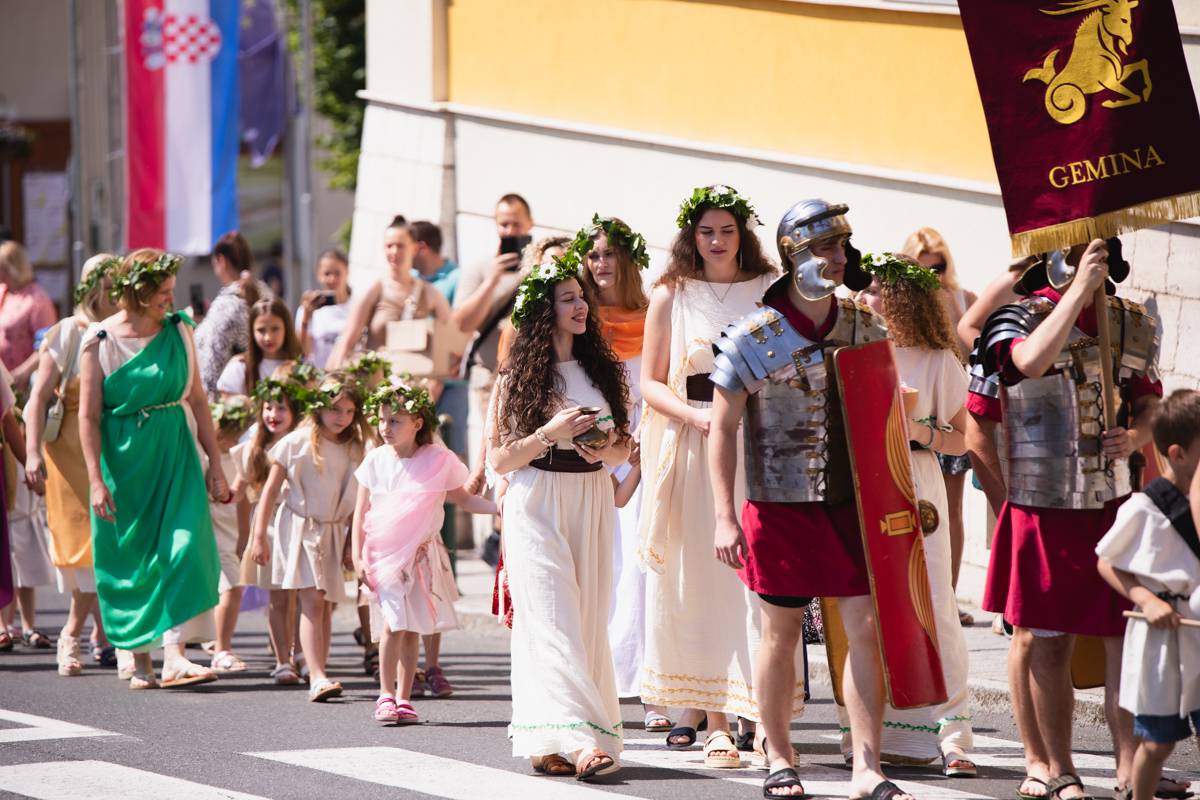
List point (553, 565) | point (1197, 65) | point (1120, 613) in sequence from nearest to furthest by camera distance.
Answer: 1. point (1120, 613)
2. point (553, 565)
3. point (1197, 65)

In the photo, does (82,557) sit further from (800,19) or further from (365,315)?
(800,19)

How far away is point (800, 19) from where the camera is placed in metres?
13.6

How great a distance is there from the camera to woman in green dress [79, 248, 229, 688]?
1024 centimetres

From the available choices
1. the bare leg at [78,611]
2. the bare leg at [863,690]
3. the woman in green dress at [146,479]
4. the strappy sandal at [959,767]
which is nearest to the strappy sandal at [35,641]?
the bare leg at [78,611]

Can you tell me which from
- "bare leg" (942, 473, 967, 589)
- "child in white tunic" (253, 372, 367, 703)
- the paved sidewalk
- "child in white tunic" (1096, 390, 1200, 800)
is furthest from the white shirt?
"child in white tunic" (1096, 390, 1200, 800)

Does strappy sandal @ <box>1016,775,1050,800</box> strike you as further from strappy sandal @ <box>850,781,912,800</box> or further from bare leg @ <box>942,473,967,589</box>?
bare leg @ <box>942,473,967,589</box>

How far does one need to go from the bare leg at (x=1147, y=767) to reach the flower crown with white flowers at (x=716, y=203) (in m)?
2.84

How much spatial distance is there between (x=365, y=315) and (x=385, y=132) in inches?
159

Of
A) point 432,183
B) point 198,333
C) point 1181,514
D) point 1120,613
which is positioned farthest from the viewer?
point 432,183

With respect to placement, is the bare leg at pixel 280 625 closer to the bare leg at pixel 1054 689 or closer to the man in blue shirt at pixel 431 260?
the man in blue shirt at pixel 431 260

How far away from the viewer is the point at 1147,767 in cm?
635

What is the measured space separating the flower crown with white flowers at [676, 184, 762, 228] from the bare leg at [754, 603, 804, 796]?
181cm

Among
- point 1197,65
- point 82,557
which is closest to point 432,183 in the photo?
point 82,557

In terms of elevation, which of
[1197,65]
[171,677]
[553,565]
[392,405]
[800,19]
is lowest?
[171,677]
